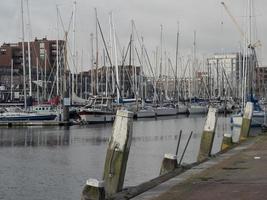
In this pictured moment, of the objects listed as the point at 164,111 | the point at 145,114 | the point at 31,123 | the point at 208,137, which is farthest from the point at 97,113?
the point at 208,137

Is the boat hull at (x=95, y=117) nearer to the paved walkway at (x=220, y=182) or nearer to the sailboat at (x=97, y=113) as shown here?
the sailboat at (x=97, y=113)

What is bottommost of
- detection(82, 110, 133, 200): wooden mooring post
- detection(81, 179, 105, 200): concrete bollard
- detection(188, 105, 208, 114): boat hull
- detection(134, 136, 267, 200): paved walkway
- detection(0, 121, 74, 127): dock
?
detection(0, 121, 74, 127): dock

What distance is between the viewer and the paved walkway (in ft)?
50.6

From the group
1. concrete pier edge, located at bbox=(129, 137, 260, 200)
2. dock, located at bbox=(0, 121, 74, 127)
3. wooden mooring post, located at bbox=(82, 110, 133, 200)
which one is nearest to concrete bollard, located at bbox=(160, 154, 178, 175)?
concrete pier edge, located at bbox=(129, 137, 260, 200)

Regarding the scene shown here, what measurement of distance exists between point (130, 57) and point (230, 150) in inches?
3281

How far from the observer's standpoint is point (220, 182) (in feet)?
58.7

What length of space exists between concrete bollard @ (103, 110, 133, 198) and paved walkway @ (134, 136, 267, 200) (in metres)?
0.90

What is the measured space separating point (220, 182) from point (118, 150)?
348 cm

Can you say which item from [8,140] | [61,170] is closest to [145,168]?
[61,170]

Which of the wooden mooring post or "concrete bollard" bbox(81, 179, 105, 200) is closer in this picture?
"concrete bollard" bbox(81, 179, 105, 200)

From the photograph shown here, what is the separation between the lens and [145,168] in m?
32.8

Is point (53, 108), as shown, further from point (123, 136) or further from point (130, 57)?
point (123, 136)

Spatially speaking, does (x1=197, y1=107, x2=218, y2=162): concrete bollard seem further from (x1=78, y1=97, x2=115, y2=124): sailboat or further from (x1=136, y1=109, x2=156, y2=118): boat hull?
(x1=136, y1=109, x2=156, y2=118): boat hull

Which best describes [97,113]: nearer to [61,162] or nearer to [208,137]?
[61,162]
